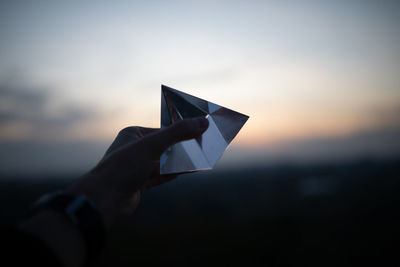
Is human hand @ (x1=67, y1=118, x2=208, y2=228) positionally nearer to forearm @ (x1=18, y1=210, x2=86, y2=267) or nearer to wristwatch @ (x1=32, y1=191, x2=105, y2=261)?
wristwatch @ (x1=32, y1=191, x2=105, y2=261)

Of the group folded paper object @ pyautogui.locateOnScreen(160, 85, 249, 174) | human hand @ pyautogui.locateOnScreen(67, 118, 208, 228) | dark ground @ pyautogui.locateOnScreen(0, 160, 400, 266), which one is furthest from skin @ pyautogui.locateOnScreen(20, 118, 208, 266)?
dark ground @ pyautogui.locateOnScreen(0, 160, 400, 266)

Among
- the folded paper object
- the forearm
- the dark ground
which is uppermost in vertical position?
the folded paper object

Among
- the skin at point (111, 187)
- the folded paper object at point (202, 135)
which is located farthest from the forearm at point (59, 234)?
the folded paper object at point (202, 135)

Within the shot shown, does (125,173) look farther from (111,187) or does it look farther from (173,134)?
(173,134)

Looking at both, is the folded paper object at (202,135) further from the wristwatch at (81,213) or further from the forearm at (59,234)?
the forearm at (59,234)

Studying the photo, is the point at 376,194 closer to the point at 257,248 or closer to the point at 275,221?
the point at 275,221
